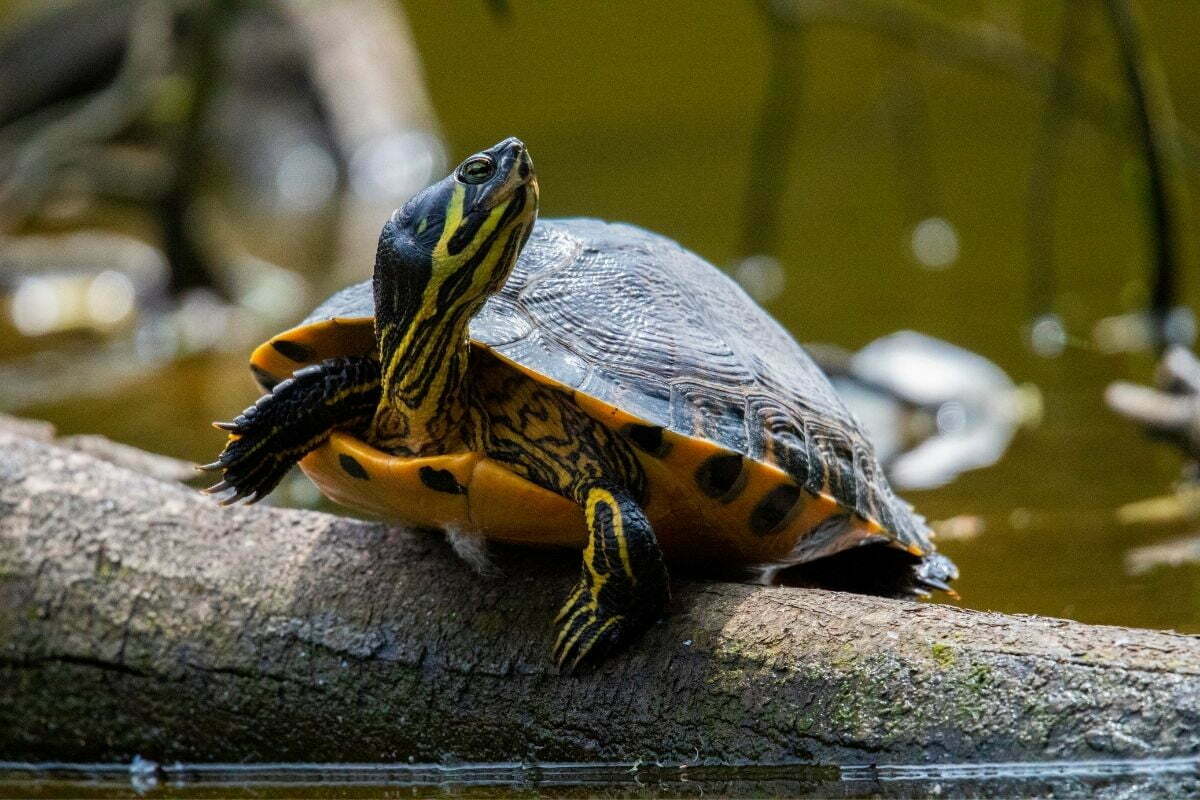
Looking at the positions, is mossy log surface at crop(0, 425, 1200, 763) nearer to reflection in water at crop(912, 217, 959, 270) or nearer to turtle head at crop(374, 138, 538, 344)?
turtle head at crop(374, 138, 538, 344)

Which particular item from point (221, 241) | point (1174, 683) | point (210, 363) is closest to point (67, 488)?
point (1174, 683)

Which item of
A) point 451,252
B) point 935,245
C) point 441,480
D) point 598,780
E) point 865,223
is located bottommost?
point 865,223

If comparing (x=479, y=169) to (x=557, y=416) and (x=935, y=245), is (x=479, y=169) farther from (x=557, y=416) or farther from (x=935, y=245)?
(x=935, y=245)

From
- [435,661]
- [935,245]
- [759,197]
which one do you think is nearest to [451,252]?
[435,661]

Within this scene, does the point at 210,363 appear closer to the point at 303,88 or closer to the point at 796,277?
the point at 796,277

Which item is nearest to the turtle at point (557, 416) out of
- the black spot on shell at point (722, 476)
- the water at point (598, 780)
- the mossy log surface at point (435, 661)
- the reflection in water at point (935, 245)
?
the black spot on shell at point (722, 476)

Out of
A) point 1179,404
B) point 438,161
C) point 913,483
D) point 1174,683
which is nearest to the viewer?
point 1174,683

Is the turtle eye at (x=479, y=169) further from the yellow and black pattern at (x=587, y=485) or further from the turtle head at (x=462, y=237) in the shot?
the yellow and black pattern at (x=587, y=485)

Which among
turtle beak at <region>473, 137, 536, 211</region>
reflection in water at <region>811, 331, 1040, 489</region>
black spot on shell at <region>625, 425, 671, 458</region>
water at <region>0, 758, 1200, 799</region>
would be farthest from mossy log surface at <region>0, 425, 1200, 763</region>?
reflection in water at <region>811, 331, 1040, 489</region>
